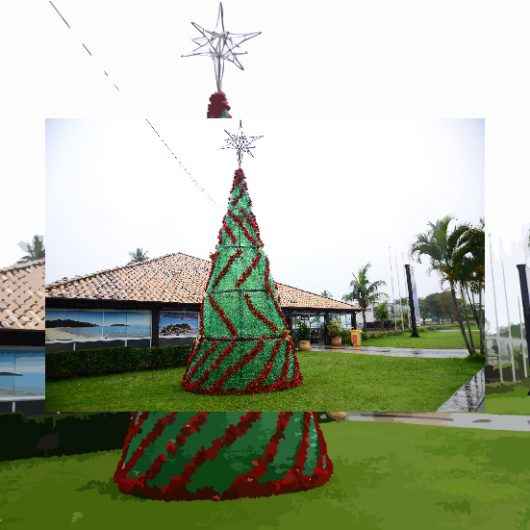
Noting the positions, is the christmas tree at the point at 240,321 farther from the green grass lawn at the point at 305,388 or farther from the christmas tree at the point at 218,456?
the christmas tree at the point at 218,456

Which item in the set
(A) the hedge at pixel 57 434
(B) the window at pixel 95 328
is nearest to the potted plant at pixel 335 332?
(B) the window at pixel 95 328

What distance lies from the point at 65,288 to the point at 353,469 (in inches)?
184

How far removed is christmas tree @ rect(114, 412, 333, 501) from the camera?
573 centimetres

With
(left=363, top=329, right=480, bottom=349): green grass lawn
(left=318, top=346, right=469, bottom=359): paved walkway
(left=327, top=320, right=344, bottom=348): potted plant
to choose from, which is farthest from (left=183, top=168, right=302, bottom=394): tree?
(left=363, top=329, right=480, bottom=349): green grass lawn

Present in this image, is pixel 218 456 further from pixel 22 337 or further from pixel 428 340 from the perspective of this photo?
pixel 22 337

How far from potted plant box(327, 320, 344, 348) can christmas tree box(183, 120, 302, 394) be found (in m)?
0.38

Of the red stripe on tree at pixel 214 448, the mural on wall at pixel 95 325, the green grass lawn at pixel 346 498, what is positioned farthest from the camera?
the red stripe on tree at pixel 214 448

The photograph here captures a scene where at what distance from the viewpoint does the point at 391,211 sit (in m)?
4.76

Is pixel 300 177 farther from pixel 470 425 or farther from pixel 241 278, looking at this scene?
pixel 470 425

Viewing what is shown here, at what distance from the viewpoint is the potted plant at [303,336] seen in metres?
4.98

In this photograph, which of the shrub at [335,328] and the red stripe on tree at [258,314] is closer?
the shrub at [335,328]

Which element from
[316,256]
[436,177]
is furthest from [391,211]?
[316,256]

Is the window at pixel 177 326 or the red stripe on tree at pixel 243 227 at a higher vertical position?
the red stripe on tree at pixel 243 227

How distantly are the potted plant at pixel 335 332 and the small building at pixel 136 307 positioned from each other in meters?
0.05
